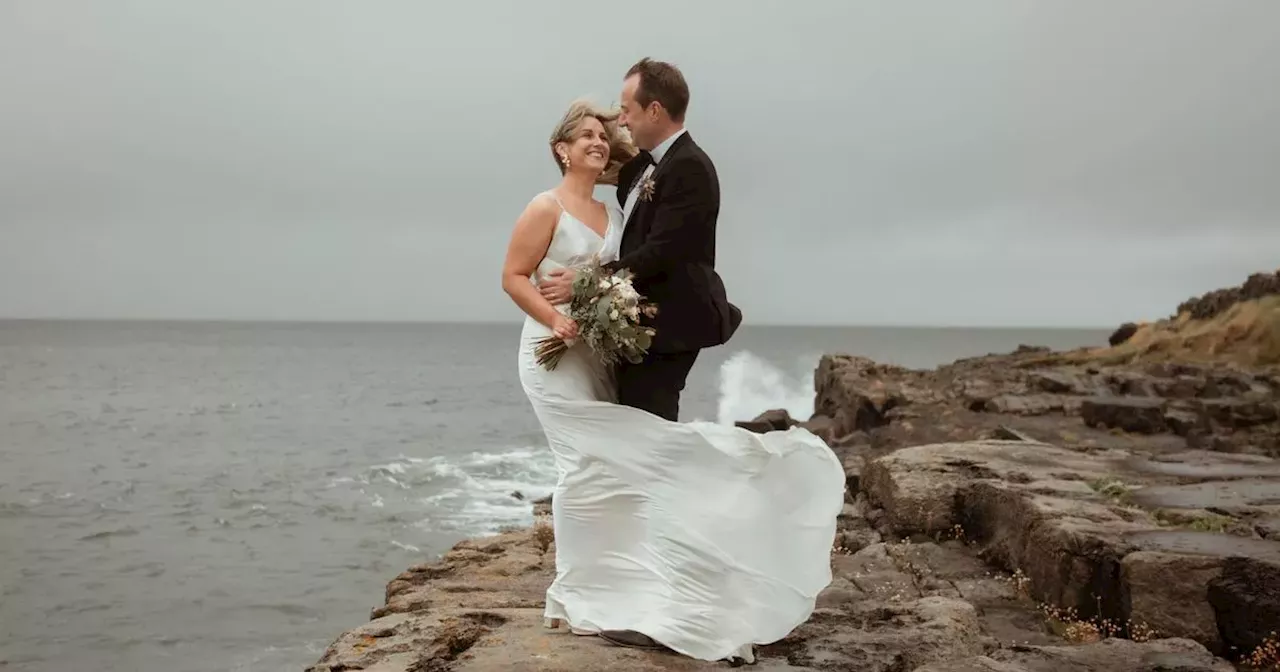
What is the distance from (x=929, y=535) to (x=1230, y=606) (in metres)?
2.90

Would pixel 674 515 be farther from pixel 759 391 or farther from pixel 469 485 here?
pixel 759 391

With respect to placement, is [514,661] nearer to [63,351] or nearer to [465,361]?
[465,361]

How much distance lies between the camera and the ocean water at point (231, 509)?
13.2m

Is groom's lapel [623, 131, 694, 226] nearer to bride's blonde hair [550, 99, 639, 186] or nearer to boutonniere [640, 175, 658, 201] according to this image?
boutonniere [640, 175, 658, 201]

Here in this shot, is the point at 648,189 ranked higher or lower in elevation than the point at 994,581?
higher

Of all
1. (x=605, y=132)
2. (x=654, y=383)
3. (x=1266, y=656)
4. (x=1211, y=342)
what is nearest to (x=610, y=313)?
(x=654, y=383)

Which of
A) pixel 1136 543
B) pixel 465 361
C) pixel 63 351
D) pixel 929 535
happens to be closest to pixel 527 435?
pixel 929 535

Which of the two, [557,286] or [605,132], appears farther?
[605,132]

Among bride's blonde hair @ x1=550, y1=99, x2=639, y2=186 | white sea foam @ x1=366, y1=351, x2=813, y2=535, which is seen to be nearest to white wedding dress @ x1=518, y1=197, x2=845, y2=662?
bride's blonde hair @ x1=550, y1=99, x2=639, y2=186

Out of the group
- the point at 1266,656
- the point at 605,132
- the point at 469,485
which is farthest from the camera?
the point at 469,485

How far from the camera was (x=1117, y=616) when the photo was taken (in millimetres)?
6168

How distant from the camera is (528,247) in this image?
488 centimetres

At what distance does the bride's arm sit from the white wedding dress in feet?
0.19

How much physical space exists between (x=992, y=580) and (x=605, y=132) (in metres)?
4.53
